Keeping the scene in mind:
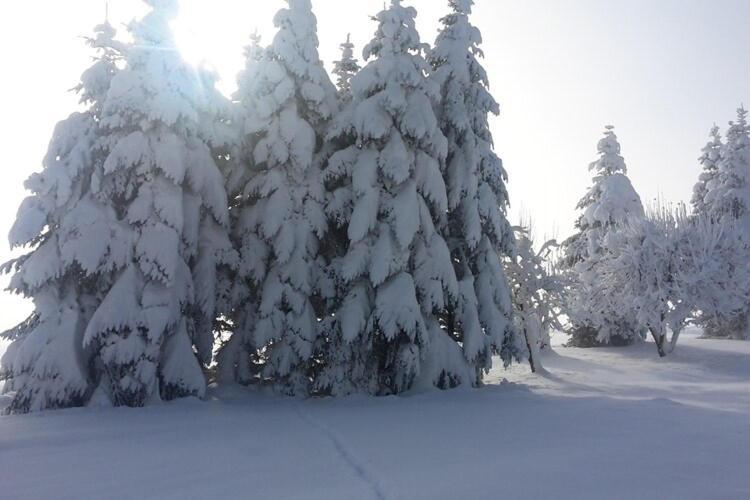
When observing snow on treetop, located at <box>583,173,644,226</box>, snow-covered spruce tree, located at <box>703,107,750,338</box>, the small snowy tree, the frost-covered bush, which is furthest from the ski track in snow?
snow-covered spruce tree, located at <box>703,107,750,338</box>

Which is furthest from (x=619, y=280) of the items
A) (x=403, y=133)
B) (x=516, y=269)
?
(x=403, y=133)

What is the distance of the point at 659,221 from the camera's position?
29766 millimetres

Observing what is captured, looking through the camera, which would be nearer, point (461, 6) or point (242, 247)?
point (242, 247)

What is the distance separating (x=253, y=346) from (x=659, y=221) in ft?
73.2

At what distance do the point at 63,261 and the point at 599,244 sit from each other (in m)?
27.5

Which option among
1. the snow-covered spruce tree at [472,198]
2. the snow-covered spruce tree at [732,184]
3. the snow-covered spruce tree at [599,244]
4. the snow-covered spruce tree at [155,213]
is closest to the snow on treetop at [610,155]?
the snow-covered spruce tree at [599,244]

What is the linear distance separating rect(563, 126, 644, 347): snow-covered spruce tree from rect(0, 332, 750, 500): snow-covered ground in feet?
50.6

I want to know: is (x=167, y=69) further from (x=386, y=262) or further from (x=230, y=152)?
(x=386, y=262)

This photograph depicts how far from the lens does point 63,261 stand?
48.1ft

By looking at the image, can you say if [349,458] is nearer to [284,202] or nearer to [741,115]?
[284,202]

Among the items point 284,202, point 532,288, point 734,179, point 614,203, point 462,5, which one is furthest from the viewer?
point 734,179

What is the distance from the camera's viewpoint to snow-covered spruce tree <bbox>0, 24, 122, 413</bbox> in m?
14.0

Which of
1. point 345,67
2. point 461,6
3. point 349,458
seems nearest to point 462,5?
point 461,6

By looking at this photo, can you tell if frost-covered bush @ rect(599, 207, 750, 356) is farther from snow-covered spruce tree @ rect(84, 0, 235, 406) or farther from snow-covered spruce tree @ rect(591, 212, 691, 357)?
snow-covered spruce tree @ rect(84, 0, 235, 406)
